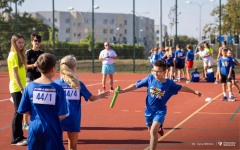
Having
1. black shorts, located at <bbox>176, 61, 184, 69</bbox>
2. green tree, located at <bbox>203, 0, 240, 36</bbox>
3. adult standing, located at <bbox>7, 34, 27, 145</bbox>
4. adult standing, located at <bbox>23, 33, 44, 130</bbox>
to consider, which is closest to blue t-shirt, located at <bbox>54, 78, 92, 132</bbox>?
adult standing, located at <bbox>7, 34, 27, 145</bbox>

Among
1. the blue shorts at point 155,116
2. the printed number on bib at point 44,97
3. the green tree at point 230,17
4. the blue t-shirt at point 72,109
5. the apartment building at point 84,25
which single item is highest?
the apartment building at point 84,25

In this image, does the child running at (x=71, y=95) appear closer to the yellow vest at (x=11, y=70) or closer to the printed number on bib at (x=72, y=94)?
the printed number on bib at (x=72, y=94)

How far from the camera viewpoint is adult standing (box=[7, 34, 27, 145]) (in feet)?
20.6

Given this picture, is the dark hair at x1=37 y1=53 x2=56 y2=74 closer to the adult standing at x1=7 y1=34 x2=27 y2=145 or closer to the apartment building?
the adult standing at x1=7 y1=34 x2=27 y2=145

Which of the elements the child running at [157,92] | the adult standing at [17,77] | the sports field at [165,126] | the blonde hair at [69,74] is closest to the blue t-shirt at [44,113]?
the blonde hair at [69,74]

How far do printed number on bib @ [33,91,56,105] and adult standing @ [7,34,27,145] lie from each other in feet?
8.39

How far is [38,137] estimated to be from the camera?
3.71m

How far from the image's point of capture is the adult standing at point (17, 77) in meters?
6.27

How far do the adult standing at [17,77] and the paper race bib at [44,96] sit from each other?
256 cm

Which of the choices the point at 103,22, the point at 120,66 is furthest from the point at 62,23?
the point at 120,66

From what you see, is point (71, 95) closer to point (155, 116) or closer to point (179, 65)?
point (155, 116)

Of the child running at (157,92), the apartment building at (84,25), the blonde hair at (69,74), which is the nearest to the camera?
the blonde hair at (69,74)

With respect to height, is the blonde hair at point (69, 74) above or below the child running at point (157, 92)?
above

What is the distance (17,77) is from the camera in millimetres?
6211
